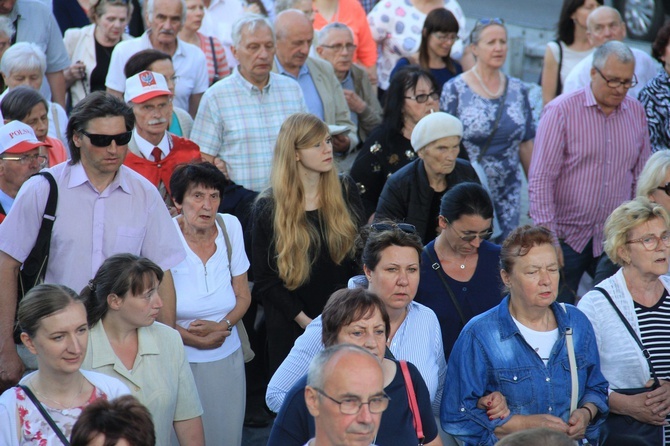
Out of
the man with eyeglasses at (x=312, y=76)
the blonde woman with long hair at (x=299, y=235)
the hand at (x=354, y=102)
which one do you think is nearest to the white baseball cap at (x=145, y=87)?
the blonde woman with long hair at (x=299, y=235)

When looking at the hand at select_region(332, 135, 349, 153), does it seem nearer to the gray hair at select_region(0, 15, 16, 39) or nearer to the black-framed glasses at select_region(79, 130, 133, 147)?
the gray hair at select_region(0, 15, 16, 39)

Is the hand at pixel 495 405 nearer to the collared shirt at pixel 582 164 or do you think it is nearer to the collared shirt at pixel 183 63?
the collared shirt at pixel 582 164

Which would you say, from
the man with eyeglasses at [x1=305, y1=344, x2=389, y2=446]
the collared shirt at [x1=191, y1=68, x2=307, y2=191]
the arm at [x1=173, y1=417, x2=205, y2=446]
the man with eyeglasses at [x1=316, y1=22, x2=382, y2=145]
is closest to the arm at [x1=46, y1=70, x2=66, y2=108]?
the collared shirt at [x1=191, y1=68, x2=307, y2=191]

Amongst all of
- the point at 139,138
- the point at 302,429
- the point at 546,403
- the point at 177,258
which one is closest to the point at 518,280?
the point at 546,403

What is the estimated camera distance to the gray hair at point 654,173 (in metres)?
6.05

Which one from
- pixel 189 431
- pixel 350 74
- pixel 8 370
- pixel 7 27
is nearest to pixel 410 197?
pixel 189 431

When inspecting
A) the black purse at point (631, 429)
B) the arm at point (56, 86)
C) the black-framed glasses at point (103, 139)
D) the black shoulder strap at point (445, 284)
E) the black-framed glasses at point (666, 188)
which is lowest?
the black purse at point (631, 429)

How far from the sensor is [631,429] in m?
5.07

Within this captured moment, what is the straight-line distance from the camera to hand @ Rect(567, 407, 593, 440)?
4621 mm

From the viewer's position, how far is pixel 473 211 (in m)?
5.44

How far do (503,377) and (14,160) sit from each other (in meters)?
3.05

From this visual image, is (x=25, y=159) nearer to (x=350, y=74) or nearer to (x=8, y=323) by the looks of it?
(x=8, y=323)

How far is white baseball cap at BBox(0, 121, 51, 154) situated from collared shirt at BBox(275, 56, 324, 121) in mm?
2538

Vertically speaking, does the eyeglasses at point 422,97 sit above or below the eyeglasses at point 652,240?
above
